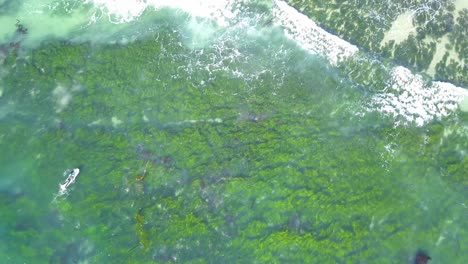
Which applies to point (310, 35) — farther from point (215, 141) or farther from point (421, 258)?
point (421, 258)

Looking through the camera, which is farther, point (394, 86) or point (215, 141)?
point (394, 86)

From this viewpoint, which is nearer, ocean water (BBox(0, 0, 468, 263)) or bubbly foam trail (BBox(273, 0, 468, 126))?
ocean water (BBox(0, 0, 468, 263))

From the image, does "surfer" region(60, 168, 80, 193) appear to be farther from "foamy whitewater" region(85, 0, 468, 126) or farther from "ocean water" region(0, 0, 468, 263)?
"foamy whitewater" region(85, 0, 468, 126)

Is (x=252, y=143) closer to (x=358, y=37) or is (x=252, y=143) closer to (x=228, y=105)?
(x=228, y=105)

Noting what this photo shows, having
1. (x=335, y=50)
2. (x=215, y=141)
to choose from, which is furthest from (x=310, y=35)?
(x=215, y=141)

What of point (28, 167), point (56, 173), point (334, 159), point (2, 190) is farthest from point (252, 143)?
point (2, 190)

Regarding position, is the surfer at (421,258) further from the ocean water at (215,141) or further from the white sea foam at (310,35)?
the white sea foam at (310,35)

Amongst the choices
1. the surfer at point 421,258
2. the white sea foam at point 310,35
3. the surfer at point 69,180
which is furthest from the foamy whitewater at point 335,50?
the surfer at point 69,180

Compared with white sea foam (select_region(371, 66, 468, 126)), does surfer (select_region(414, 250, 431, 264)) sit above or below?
below

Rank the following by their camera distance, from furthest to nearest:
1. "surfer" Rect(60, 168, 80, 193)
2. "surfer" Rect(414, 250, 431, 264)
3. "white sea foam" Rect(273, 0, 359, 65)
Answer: "white sea foam" Rect(273, 0, 359, 65) < "surfer" Rect(414, 250, 431, 264) < "surfer" Rect(60, 168, 80, 193)

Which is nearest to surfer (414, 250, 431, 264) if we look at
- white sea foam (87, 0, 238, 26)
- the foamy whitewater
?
the foamy whitewater
